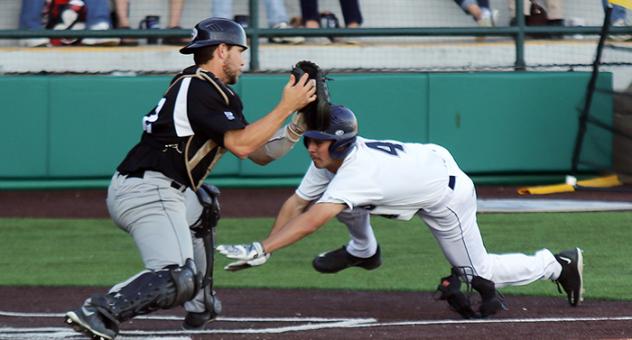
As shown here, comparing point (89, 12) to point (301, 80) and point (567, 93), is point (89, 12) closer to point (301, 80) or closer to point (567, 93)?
point (567, 93)

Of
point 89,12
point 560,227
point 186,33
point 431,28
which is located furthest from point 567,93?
point 89,12

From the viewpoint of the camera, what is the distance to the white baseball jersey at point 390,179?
5.89 meters

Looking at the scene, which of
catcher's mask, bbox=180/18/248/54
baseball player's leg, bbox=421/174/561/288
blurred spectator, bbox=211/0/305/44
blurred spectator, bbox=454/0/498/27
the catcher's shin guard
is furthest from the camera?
blurred spectator, bbox=454/0/498/27

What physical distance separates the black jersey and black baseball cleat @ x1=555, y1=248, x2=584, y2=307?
2.05 m

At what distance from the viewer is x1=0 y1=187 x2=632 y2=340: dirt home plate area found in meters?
5.69

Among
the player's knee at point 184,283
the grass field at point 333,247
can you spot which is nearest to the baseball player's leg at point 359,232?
the grass field at point 333,247

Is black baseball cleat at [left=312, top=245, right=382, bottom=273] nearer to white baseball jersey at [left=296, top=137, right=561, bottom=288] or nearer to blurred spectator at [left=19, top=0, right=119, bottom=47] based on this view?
white baseball jersey at [left=296, top=137, right=561, bottom=288]

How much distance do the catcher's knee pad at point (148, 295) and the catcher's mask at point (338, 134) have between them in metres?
1.12

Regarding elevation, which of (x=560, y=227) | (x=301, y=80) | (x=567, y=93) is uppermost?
(x=301, y=80)

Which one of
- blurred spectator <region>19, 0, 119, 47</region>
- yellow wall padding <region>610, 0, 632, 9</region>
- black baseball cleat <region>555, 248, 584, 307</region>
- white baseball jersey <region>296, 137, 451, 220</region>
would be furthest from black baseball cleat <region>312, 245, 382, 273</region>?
blurred spectator <region>19, 0, 119, 47</region>

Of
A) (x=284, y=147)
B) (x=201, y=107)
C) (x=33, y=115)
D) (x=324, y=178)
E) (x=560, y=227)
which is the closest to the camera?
(x=201, y=107)

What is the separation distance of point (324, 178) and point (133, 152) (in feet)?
4.58

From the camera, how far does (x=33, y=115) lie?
38.2 feet

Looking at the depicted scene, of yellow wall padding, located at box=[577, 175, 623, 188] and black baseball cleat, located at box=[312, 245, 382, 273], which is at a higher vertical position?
black baseball cleat, located at box=[312, 245, 382, 273]
